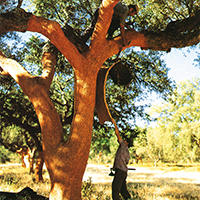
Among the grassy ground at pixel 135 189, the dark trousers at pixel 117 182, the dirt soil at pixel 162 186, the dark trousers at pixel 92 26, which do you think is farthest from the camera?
the dirt soil at pixel 162 186

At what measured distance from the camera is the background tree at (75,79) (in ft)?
14.2

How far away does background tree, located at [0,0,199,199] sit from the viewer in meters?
4.33

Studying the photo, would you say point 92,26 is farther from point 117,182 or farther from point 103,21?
point 117,182

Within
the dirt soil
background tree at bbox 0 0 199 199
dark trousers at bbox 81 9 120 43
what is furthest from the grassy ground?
dark trousers at bbox 81 9 120 43

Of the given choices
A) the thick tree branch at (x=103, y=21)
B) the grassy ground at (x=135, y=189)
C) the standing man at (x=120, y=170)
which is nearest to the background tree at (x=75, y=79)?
the thick tree branch at (x=103, y=21)

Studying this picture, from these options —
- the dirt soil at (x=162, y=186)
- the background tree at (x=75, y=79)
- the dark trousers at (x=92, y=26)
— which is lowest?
the dirt soil at (x=162, y=186)

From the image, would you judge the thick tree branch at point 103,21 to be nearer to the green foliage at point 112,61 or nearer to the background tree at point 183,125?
the green foliage at point 112,61

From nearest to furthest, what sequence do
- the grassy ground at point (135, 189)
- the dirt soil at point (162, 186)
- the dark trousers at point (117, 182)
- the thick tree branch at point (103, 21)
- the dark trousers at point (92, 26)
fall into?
the thick tree branch at point (103, 21)
the dark trousers at point (117, 182)
the dark trousers at point (92, 26)
the grassy ground at point (135, 189)
the dirt soil at point (162, 186)

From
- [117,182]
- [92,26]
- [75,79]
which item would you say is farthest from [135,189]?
[92,26]

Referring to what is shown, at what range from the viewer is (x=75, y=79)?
16.9 feet

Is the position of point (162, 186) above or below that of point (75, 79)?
below

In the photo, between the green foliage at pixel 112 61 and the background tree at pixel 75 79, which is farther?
the green foliage at pixel 112 61

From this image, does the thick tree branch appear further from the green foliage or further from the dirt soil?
the dirt soil

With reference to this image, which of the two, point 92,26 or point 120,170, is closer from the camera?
point 120,170
